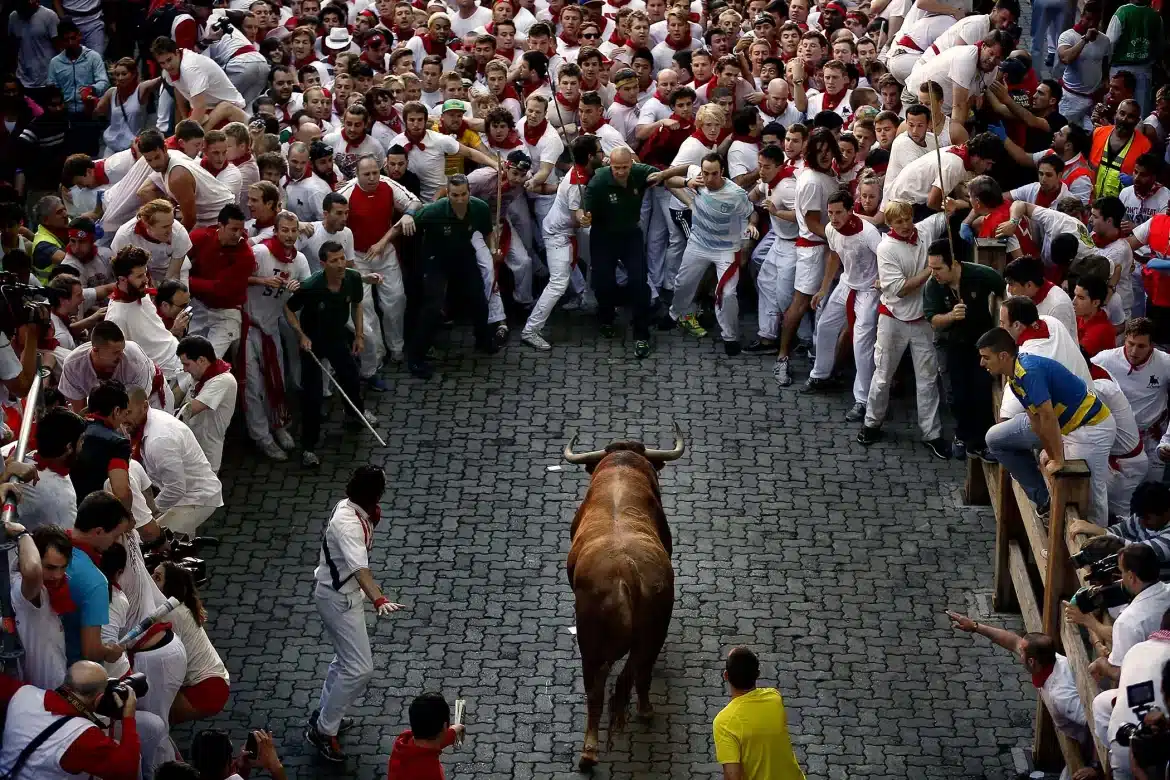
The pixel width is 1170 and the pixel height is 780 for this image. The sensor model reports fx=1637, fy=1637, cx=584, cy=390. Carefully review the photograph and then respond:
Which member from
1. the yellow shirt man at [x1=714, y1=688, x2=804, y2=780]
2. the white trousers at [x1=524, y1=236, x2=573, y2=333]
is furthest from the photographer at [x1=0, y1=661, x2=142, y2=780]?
the white trousers at [x1=524, y1=236, x2=573, y2=333]

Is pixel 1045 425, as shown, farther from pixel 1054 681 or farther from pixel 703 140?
pixel 703 140

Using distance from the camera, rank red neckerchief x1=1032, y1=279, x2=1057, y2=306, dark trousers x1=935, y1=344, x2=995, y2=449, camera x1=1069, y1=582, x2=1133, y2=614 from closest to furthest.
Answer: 1. camera x1=1069, y1=582, x2=1133, y2=614
2. red neckerchief x1=1032, y1=279, x2=1057, y2=306
3. dark trousers x1=935, y1=344, x2=995, y2=449

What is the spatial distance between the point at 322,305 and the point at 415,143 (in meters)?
2.63

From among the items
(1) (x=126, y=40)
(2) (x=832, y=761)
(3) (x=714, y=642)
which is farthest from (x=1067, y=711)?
(1) (x=126, y=40)

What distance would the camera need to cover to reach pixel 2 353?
34.4ft

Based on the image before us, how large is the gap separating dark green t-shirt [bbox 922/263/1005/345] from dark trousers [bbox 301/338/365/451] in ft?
16.2

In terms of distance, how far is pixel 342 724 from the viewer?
35.3 ft

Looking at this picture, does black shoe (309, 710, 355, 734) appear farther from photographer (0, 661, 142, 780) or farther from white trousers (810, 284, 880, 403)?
white trousers (810, 284, 880, 403)

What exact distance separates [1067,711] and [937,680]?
179 centimetres

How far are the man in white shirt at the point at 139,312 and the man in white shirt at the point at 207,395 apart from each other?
14 centimetres

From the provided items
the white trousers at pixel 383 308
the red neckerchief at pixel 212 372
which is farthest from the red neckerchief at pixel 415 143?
the red neckerchief at pixel 212 372

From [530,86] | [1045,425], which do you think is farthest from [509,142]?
[1045,425]

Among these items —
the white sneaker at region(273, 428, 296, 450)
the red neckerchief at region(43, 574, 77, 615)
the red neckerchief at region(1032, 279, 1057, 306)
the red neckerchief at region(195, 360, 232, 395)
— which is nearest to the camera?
the red neckerchief at region(43, 574, 77, 615)

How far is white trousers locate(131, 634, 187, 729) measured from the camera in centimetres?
943
